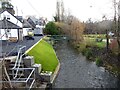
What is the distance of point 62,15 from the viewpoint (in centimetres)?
5072

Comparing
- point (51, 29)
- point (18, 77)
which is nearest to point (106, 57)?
point (18, 77)

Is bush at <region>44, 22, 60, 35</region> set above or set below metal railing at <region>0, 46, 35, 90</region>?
above

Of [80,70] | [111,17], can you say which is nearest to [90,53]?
[111,17]

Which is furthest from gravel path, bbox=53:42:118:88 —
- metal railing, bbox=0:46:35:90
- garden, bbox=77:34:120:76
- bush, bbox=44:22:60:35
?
bush, bbox=44:22:60:35

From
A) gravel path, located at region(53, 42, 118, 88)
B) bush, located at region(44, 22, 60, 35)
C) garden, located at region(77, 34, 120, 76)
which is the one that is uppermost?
bush, located at region(44, 22, 60, 35)

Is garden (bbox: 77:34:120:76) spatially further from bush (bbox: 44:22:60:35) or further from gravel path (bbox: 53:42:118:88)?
bush (bbox: 44:22:60:35)

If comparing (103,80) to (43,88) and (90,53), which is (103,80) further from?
(90,53)

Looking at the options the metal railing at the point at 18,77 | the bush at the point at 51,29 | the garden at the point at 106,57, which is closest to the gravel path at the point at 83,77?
the garden at the point at 106,57

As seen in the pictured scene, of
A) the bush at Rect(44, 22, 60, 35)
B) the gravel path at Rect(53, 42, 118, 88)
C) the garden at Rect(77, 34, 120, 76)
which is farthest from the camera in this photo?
the bush at Rect(44, 22, 60, 35)

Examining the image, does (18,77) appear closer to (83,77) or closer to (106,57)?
(83,77)

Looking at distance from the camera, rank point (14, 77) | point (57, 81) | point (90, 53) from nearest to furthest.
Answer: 1. point (14, 77)
2. point (57, 81)
3. point (90, 53)

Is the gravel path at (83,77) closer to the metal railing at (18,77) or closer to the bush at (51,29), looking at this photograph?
the metal railing at (18,77)

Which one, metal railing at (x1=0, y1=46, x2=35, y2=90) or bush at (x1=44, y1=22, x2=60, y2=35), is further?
bush at (x1=44, y1=22, x2=60, y2=35)

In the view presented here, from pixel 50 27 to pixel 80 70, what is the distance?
24868 millimetres
